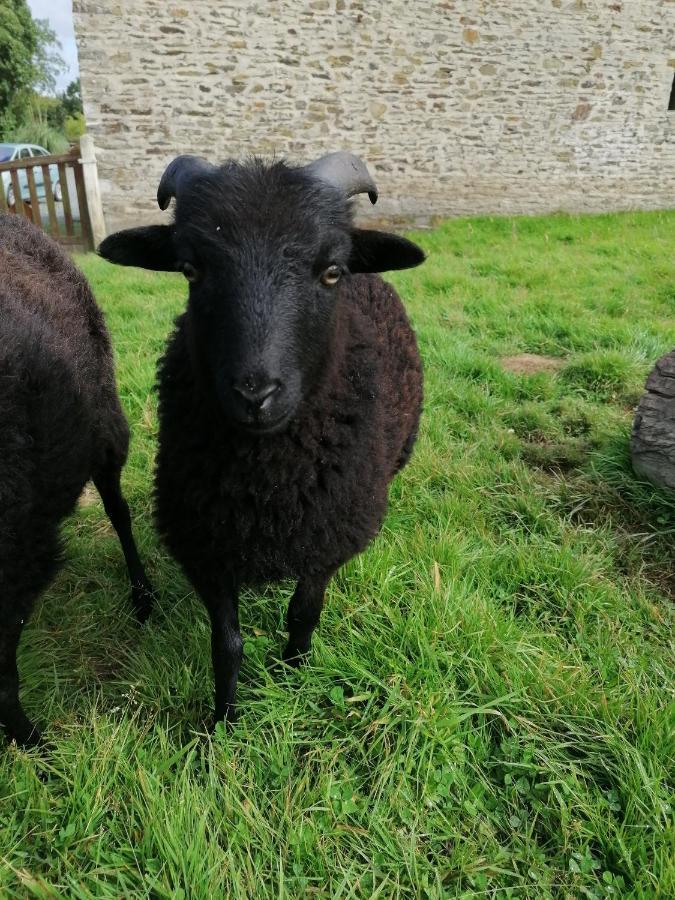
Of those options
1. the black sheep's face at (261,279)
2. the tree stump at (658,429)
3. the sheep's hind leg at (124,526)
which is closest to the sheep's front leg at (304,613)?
the black sheep's face at (261,279)

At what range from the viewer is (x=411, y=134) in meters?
10.1

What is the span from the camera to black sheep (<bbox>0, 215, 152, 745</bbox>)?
1.64 metres

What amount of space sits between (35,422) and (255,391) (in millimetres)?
768

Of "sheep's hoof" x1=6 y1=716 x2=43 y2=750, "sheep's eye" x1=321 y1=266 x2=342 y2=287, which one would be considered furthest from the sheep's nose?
"sheep's hoof" x1=6 y1=716 x2=43 y2=750

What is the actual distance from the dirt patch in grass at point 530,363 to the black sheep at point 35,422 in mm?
3213

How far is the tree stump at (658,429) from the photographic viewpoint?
2824mm

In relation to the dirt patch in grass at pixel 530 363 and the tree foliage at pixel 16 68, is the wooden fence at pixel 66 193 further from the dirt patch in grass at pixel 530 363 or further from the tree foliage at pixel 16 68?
the tree foliage at pixel 16 68

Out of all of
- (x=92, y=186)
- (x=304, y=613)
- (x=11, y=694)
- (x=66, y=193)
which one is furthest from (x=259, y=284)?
(x=92, y=186)

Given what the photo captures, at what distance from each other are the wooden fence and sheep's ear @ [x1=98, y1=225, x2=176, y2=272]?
7.89 meters

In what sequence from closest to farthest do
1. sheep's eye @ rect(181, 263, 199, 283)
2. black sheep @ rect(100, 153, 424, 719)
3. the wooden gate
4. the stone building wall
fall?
1. black sheep @ rect(100, 153, 424, 719)
2. sheep's eye @ rect(181, 263, 199, 283)
3. the wooden gate
4. the stone building wall

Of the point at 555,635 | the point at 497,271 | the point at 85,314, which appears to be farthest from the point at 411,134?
the point at 555,635

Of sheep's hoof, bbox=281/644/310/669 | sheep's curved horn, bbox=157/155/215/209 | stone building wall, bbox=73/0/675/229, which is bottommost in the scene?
sheep's hoof, bbox=281/644/310/669

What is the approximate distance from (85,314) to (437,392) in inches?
93.3

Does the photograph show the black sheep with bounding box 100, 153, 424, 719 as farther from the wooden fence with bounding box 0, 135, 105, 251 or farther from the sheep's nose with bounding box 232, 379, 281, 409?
the wooden fence with bounding box 0, 135, 105, 251
